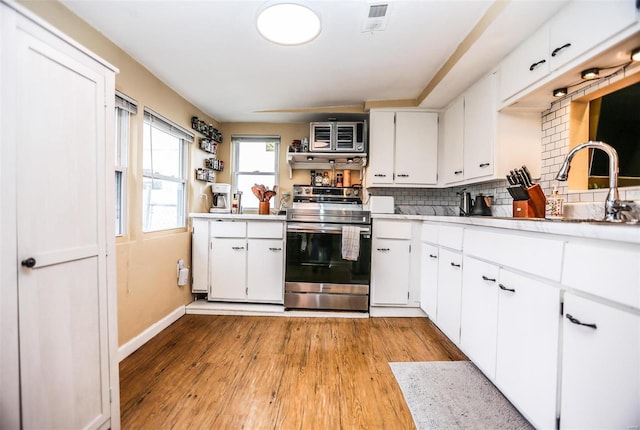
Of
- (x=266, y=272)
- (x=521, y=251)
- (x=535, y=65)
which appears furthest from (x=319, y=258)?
(x=535, y=65)

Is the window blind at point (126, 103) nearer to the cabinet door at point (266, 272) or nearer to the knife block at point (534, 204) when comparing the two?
the cabinet door at point (266, 272)

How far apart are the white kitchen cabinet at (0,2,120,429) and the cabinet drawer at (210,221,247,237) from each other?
1.55 metres

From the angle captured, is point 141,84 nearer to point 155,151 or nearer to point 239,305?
point 155,151

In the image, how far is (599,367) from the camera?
0.89 meters

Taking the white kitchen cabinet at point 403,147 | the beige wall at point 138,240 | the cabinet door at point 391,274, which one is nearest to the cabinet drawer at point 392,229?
the cabinet door at point 391,274

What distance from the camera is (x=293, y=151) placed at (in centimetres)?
327

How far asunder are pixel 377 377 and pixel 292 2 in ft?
7.06

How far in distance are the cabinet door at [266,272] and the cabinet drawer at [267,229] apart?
4 cm

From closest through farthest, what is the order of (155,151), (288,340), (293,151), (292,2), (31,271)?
(31,271)
(292,2)
(288,340)
(155,151)
(293,151)

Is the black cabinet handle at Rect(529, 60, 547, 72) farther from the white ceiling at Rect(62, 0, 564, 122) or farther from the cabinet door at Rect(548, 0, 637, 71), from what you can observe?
the white ceiling at Rect(62, 0, 564, 122)

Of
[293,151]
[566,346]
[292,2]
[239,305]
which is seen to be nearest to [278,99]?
[293,151]

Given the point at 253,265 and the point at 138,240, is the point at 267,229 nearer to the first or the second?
the point at 253,265

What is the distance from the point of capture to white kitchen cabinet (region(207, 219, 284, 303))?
2.73 meters

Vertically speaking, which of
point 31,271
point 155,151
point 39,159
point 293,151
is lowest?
point 31,271
